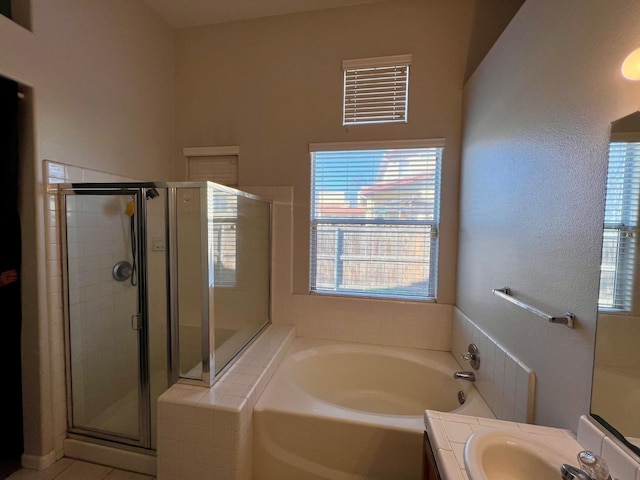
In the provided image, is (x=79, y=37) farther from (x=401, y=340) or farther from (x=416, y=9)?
(x=401, y=340)

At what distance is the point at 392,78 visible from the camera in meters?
2.25

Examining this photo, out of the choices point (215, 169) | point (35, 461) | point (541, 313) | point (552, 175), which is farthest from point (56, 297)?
point (552, 175)

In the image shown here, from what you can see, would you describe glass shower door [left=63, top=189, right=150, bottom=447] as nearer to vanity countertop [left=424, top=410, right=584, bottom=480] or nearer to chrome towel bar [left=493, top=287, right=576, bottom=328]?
vanity countertop [left=424, top=410, right=584, bottom=480]

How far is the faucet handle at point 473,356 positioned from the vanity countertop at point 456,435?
71 centimetres

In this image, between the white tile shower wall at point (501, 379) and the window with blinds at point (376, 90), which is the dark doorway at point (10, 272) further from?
the white tile shower wall at point (501, 379)

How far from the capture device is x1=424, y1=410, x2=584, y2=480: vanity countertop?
2.81 ft

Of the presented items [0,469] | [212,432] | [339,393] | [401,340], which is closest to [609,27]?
[401,340]

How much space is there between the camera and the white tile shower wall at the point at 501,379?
4.09 ft

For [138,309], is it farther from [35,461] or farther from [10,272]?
[35,461]

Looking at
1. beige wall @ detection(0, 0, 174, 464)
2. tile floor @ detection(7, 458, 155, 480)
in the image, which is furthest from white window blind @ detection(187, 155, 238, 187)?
tile floor @ detection(7, 458, 155, 480)

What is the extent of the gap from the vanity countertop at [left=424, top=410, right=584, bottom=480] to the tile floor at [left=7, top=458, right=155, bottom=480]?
1.72 m

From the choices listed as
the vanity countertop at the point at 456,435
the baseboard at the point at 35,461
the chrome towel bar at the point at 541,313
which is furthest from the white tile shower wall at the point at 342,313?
the baseboard at the point at 35,461

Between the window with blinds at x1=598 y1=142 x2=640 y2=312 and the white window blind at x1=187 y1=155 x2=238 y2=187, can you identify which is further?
the white window blind at x1=187 y1=155 x2=238 y2=187

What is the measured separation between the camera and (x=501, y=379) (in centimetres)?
148
